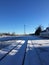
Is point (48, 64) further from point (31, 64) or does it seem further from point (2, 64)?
point (2, 64)

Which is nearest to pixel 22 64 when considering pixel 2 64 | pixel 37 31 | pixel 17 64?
pixel 17 64

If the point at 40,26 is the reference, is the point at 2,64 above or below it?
below

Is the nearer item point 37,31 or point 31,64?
point 31,64

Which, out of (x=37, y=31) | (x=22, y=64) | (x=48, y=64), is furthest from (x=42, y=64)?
(x=37, y=31)

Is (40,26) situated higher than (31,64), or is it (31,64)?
(40,26)

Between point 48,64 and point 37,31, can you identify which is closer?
point 48,64

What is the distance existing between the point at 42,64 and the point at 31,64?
549 mm

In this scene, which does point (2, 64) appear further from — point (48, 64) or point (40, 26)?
point (40, 26)

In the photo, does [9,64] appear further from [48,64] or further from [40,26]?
[40,26]

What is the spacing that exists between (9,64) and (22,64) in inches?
25.3

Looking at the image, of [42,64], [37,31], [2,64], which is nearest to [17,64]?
[2,64]

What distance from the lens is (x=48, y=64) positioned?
7.88 metres

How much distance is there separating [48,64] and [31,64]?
2.76 ft

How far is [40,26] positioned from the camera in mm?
110625
